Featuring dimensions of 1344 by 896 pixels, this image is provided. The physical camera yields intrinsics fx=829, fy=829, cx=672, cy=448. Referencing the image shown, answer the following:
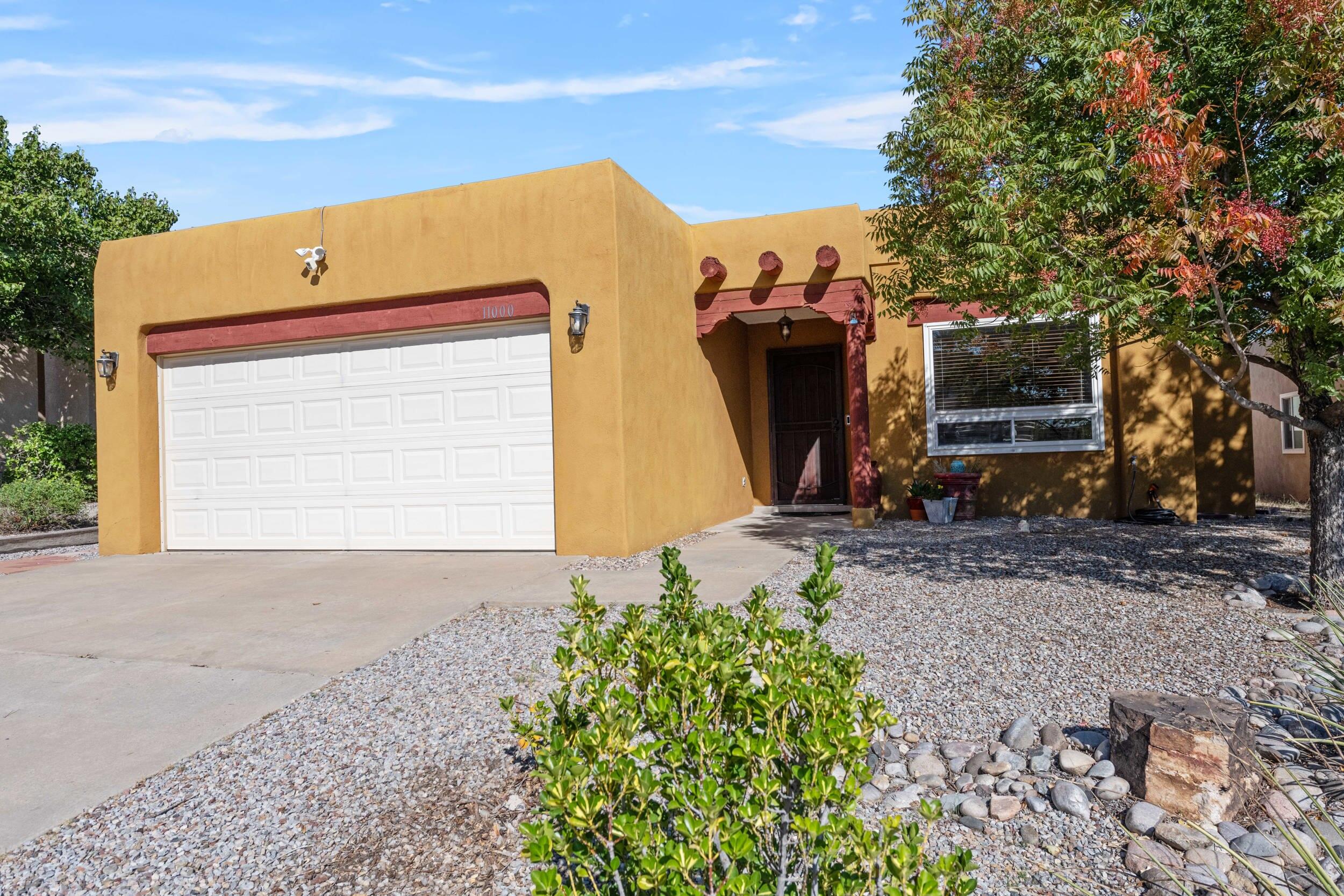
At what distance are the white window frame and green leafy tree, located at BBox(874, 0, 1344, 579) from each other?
3655 millimetres

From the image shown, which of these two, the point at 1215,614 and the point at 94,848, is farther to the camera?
the point at 1215,614

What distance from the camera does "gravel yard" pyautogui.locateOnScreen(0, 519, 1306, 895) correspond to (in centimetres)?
246

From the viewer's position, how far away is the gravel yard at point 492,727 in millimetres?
2457

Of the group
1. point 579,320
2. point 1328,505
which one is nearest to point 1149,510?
point 1328,505

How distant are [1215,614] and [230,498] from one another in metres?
9.01

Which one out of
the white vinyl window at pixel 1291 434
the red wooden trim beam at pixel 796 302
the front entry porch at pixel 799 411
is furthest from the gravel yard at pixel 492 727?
the white vinyl window at pixel 1291 434

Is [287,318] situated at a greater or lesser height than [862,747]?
greater

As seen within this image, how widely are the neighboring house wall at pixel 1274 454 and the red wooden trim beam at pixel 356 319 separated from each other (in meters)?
10.8

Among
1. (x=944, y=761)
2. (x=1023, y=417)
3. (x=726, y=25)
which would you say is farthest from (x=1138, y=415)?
(x=944, y=761)

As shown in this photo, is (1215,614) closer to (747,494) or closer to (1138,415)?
(1138,415)

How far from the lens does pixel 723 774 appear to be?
67.9 inches

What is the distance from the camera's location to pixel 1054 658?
409 cm

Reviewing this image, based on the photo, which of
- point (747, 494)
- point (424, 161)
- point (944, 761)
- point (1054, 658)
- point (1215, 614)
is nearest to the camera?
point (944, 761)

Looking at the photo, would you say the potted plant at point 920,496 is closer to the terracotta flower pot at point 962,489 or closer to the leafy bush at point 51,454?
the terracotta flower pot at point 962,489
